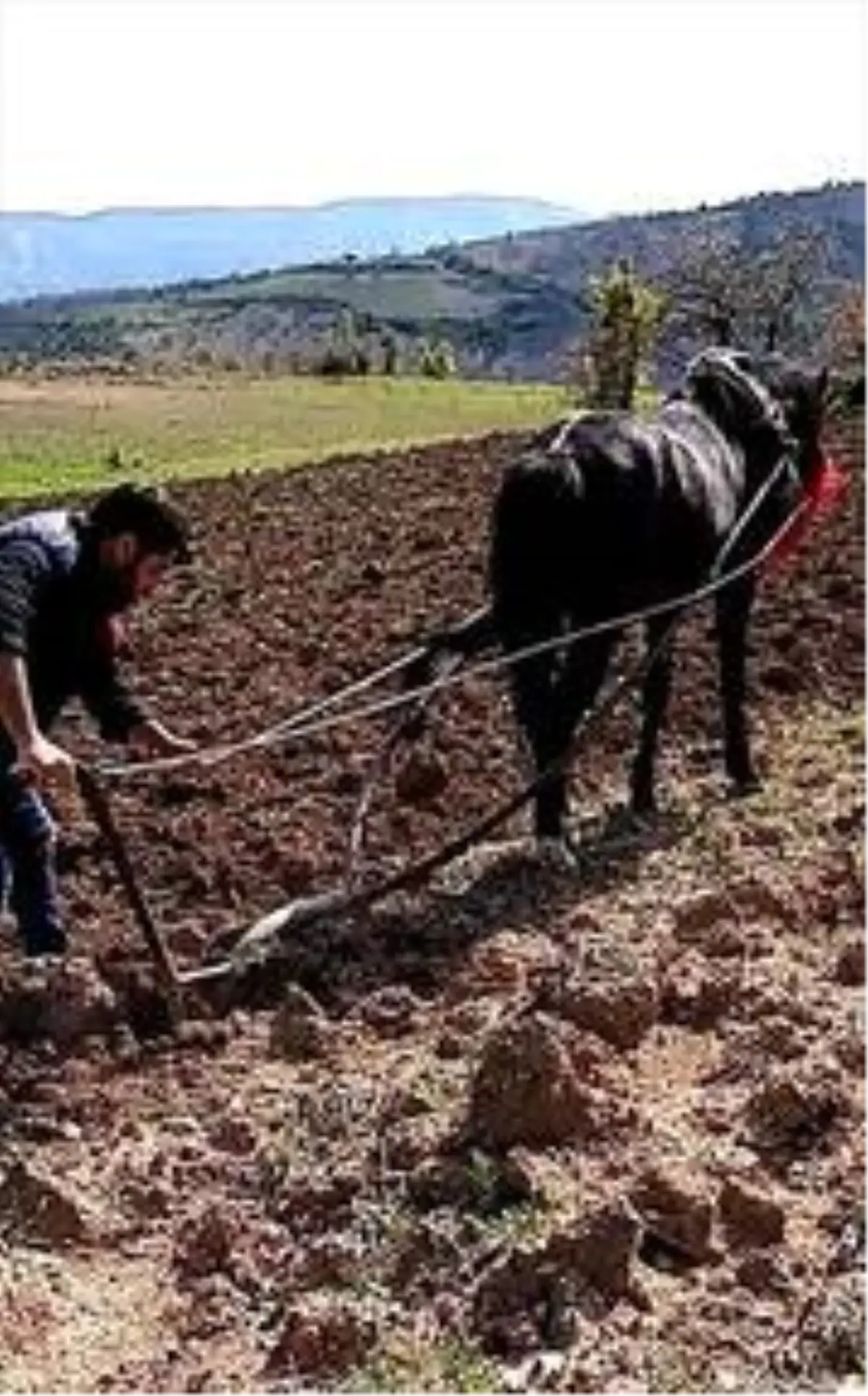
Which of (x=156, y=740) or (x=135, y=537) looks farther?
(x=156, y=740)

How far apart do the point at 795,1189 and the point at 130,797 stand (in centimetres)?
490

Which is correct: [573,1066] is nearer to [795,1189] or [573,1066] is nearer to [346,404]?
[795,1189]

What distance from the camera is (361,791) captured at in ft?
32.9

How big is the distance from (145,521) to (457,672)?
244 centimetres

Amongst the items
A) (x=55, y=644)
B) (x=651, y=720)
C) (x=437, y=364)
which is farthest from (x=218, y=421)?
(x=55, y=644)

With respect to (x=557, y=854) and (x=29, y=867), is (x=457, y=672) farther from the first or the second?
(x=29, y=867)

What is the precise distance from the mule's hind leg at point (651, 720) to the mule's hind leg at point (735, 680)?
26 centimetres

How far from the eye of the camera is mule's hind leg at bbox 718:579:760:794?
399 inches

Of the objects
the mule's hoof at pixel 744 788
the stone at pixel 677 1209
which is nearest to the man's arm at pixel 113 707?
the stone at pixel 677 1209

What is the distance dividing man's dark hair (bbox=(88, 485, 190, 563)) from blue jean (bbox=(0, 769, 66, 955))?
2.55 ft

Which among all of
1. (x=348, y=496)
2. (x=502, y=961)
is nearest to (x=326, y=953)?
(x=502, y=961)

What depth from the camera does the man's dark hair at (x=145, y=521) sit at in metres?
6.64

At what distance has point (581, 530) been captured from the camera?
877cm

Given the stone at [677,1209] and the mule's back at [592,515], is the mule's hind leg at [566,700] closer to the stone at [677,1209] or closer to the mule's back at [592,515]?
the mule's back at [592,515]
